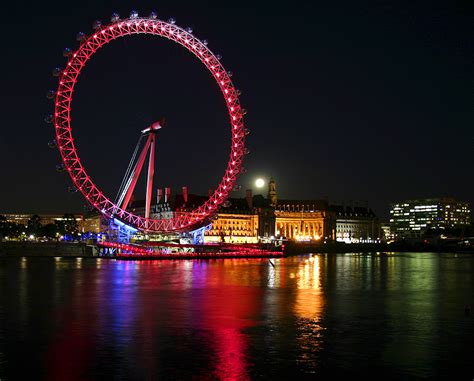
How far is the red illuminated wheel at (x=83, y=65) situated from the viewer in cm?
5791

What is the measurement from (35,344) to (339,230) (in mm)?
166834

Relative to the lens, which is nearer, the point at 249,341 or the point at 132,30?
the point at 249,341

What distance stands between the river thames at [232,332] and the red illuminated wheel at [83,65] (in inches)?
860

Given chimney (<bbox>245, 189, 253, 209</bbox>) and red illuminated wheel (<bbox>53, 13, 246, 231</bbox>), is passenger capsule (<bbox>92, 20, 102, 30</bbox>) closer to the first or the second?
red illuminated wheel (<bbox>53, 13, 246, 231</bbox>)

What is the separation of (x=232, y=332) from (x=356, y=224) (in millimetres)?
168901

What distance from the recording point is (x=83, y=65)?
190ft


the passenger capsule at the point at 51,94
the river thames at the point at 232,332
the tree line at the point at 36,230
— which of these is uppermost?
the passenger capsule at the point at 51,94

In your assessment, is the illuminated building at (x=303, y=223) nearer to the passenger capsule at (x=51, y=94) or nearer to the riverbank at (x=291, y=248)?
the riverbank at (x=291, y=248)

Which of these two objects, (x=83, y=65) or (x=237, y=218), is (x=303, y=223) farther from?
(x=83, y=65)

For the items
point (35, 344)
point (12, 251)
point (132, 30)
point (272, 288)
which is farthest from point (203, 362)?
point (12, 251)

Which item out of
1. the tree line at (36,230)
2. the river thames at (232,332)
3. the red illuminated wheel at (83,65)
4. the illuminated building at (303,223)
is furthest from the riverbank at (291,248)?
the river thames at (232,332)

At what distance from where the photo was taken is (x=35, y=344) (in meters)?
21.3

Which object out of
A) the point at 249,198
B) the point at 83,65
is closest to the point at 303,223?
the point at 249,198

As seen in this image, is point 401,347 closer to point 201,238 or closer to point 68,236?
point 201,238
